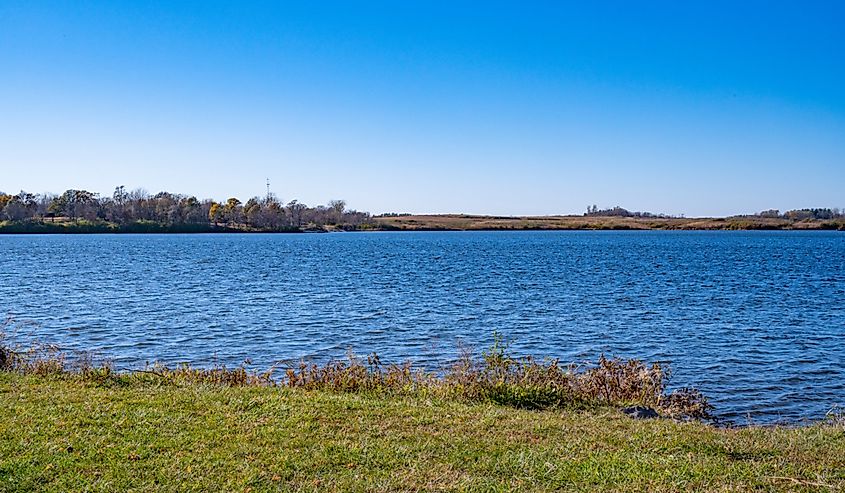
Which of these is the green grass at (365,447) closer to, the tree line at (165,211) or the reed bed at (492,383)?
the reed bed at (492,383)

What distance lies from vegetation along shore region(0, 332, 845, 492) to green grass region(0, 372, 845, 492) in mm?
25

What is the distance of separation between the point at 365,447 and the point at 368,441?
0.78 feet

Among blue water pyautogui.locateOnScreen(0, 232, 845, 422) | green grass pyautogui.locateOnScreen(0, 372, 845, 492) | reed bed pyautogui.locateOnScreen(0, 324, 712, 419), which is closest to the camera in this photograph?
green grass pyautogui.locateOnScreen(0, 372, 845, 492)

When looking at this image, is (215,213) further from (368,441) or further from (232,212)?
(368,441)

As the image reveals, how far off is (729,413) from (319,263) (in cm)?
4870

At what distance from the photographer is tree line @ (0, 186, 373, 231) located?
15288cm

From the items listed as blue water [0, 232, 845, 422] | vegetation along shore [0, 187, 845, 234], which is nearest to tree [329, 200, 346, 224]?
vegetation along shore [0, 187, 845, 234]

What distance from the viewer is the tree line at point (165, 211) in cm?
15288

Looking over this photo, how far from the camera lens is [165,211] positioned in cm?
15812

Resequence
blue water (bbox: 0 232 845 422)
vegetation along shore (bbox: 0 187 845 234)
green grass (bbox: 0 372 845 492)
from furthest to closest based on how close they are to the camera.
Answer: vegetation along shore (bbox: 0 187 845 234) → blue water (bbox: 0 232 845 422) → green grass (bbox: 0 372 845 492)

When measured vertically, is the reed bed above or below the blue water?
above

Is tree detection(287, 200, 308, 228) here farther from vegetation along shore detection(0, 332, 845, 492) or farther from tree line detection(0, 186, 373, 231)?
vegetation along shore detection(0, 332, 845, 492)

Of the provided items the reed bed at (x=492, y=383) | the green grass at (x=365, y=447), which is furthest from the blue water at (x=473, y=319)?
the green grass at (x=365, y=447)

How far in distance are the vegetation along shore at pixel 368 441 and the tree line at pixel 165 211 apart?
15423 centimetres
